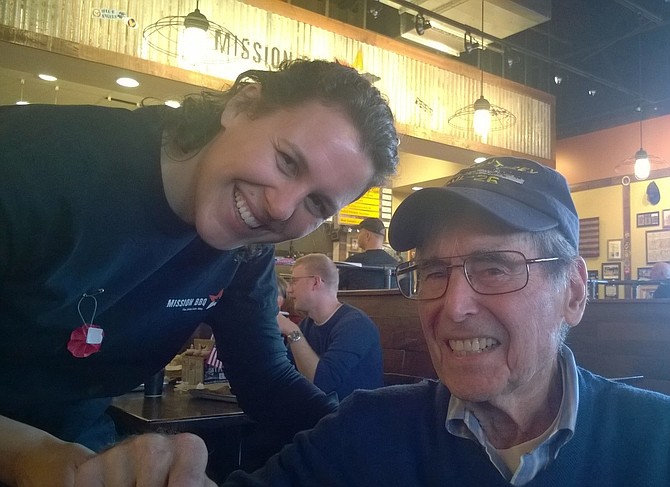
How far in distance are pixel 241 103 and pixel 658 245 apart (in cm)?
784

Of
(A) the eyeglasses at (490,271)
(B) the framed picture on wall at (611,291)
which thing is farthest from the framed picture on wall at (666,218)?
(A) the eyeglasses at (490,271)

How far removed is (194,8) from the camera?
14.7 feet

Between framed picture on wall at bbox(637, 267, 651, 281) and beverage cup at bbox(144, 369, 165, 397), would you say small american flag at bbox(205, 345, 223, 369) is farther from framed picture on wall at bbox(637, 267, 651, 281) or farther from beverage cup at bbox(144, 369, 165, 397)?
framed picture on wall at bbox(637, 267, 651, 281)

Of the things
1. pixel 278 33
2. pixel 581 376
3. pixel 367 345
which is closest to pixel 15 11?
pixel 278 33

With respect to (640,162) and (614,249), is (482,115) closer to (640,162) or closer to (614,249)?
(640,162)

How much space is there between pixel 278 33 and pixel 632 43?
4834 mm

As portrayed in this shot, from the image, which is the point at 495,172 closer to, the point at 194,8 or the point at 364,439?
the point at 364,439

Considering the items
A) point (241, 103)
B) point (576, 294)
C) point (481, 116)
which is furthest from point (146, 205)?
point (481, 116)

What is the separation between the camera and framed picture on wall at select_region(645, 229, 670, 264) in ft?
25.6

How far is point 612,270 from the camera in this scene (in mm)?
8445

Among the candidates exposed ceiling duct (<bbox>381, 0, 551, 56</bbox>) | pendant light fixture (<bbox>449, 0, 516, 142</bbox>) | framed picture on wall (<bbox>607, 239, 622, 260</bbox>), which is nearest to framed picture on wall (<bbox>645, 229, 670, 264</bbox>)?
framed picture on wall (<bbox>607, 239, 622, 260</bbox>)

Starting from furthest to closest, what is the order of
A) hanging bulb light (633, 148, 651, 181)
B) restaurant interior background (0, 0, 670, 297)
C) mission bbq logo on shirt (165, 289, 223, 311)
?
hanging bulb light (633, 148, 651, 181) → restaurant interior background (0, 0, 670, 297) → mission bbq logo on shirt (165, 289, 223, 311)

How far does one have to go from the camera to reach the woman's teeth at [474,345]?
1125mm

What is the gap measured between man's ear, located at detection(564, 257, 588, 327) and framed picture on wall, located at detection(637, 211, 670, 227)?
302 inches
